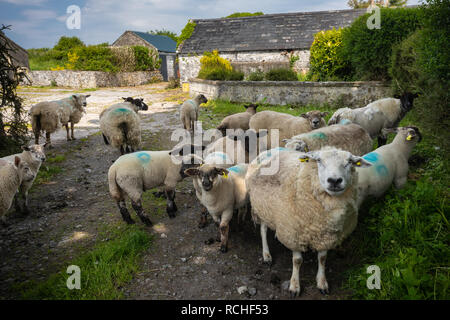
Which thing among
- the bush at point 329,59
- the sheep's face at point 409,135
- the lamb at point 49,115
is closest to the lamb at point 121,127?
the lamb at point 49,115

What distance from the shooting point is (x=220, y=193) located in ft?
13.3

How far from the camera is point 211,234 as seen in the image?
175 inches

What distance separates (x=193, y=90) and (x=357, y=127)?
45.9 ft

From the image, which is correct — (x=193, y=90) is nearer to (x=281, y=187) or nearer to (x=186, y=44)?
(x=186, y=44)

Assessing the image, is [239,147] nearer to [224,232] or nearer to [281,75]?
[224,232]

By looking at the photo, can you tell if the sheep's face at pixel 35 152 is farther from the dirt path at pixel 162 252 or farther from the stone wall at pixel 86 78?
the stone wall at pixel 86 78

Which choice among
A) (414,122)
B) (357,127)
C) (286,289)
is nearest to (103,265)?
(286,289)

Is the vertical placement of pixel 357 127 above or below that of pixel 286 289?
above

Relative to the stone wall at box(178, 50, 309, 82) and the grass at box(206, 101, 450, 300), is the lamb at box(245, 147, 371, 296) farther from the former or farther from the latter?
the stone wall at box(178, 50, 309, 82)

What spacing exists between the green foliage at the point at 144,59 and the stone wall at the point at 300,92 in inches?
716

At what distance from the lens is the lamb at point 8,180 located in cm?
402

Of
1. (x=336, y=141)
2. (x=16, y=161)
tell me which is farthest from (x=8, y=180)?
(x=336, y=141)

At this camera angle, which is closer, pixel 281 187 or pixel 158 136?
pixel 281 187
